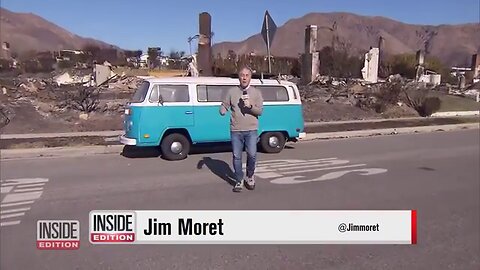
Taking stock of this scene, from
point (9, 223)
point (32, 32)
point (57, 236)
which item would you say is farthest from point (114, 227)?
point (32, 32)

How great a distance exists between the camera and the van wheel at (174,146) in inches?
340

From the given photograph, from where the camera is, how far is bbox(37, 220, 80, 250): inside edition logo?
13.3 feet

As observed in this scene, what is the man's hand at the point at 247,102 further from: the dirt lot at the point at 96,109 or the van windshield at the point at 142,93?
the dirt lot at the point at 96,109

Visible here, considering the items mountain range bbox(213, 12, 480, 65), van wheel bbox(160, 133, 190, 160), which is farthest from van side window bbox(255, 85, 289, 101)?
mountain range bbox(213, 12, 480, 65)

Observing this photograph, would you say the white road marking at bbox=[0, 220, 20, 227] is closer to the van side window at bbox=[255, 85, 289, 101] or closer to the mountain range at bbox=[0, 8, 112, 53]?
the mountain range at bbox=[0, 8, 112, 53]

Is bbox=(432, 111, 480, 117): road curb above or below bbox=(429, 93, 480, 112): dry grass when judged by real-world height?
below

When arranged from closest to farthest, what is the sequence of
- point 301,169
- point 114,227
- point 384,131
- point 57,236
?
point 114,227
point 57,236
point 301,169
point 384,131

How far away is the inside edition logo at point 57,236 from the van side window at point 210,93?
191 inches

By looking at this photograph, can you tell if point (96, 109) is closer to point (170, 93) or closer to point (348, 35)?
point (170, 93)

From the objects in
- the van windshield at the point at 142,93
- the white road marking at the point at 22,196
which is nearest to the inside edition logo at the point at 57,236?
the white road marking at the point at 22,196

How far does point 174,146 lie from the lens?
867 cm

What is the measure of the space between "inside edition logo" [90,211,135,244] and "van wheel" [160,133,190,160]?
14.9 ft

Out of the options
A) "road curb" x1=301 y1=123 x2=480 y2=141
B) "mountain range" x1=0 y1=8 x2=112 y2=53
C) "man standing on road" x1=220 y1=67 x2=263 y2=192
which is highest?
"mountain range" x1=0 y1=8 x2=112 y2=53

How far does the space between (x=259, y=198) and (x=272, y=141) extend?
12.8 feet
